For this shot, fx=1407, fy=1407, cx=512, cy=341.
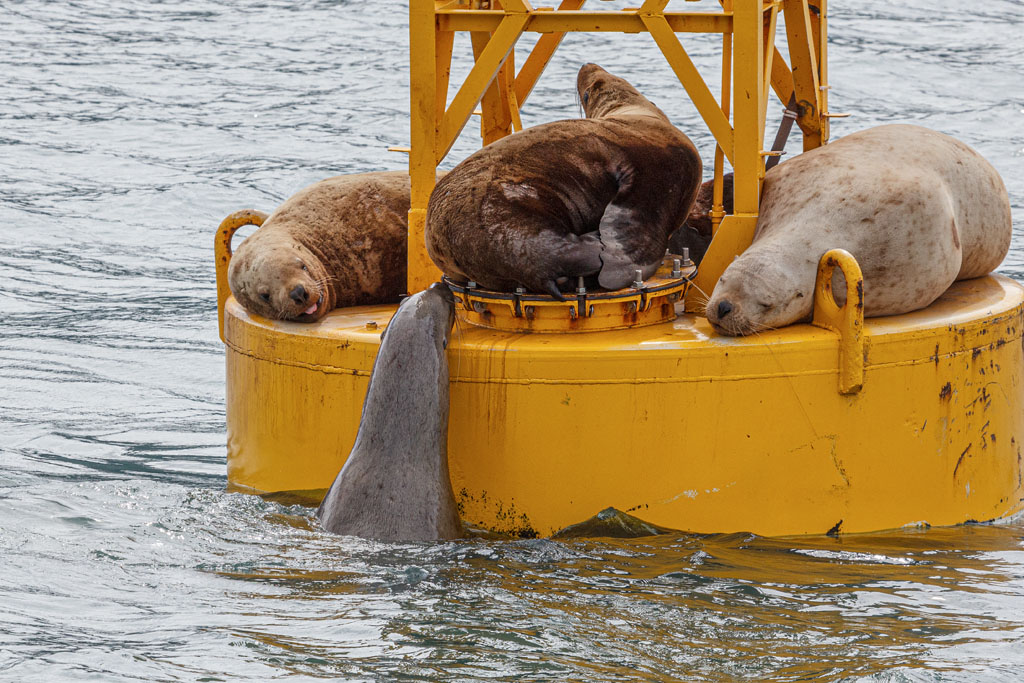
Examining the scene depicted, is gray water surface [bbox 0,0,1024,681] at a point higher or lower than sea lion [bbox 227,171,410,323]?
lower

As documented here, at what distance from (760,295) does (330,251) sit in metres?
2.22

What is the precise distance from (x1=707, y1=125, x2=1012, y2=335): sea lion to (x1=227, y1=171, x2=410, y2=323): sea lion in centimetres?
183

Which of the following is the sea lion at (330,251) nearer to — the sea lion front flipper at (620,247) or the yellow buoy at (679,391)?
the yellow buoy at (679,391)

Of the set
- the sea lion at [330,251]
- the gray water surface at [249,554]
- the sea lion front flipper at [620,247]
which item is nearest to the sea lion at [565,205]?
the sea lion front flipper at [620,247]

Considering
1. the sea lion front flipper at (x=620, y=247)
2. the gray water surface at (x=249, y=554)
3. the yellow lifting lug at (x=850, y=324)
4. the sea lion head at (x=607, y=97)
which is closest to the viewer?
the gray water surface at (x=249, y=554)

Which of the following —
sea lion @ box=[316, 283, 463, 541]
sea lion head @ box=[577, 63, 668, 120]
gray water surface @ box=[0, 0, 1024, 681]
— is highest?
sea lion head @ box=[577, 63, 668, 120]

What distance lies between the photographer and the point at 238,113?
1945 centimetres

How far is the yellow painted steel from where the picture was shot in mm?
5590

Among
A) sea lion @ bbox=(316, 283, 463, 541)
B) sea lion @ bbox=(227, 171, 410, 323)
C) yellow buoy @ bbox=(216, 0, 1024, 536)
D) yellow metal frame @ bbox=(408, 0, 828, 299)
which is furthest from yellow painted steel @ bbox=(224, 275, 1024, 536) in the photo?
yellow metal frame @ bbox=(408, 0, 828, 299)

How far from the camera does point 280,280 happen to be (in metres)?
6.28

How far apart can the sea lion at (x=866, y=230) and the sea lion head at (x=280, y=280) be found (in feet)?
5.90

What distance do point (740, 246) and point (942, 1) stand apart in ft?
61.6

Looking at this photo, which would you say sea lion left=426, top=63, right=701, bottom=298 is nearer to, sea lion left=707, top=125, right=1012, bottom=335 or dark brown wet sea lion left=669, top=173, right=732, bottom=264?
sea lion left=707, top=125, right=1012, bottom=335

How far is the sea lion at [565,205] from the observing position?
19.1 feet
